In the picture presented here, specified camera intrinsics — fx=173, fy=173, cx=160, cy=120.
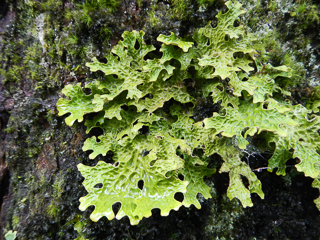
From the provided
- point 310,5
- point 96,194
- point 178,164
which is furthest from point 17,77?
point 310,5

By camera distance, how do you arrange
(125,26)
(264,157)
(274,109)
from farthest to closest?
(264,157)
(125,26)
(274,109)

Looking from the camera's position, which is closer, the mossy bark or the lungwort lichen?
the lungwort lichen

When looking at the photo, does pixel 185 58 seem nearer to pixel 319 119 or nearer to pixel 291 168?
pixel 319 119

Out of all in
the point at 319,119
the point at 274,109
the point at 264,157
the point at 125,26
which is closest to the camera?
the point at 274,109

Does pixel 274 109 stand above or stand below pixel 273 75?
below

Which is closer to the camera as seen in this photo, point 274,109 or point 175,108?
point 274,109

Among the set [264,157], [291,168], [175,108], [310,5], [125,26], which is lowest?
[291,168]

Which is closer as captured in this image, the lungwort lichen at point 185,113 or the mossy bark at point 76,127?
the lungwort lichen at point 185,113
